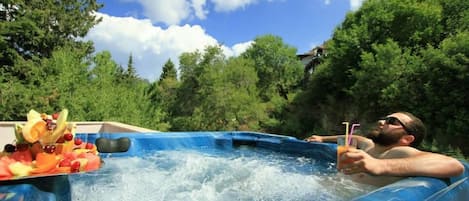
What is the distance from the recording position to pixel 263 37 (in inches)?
1154

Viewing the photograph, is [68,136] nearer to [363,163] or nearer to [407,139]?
[363,163]

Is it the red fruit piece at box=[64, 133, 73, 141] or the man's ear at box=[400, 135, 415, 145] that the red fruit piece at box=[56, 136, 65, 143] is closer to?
the red fruit piece at box=[64, 133, 73, 141]

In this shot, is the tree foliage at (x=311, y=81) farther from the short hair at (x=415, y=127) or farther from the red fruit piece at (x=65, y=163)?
the red fruit piece at (x=65, y=163)

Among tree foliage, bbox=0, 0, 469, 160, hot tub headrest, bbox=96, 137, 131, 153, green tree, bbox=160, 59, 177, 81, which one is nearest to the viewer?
hot tub headrest, bbox=96, 137, 131, 153

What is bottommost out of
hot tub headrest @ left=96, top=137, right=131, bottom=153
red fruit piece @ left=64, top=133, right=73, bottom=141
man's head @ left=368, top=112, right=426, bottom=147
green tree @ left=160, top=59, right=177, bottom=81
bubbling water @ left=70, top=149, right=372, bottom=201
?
bubbling water @ left=70, top=149, right=372, bottom=201

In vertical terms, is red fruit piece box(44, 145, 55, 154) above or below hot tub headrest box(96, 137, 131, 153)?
above

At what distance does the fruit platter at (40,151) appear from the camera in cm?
191

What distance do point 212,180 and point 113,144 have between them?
163cm

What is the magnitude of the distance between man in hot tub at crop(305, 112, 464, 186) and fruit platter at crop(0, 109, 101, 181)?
1688mm

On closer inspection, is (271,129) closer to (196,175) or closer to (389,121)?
(196,175)

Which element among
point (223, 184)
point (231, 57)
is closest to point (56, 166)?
point (223, 184)

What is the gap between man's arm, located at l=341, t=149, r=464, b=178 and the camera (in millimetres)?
1679

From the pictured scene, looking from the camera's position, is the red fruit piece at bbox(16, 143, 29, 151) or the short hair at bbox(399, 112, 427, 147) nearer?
the red fruit piece at bbox(16, 143, 29, 151)

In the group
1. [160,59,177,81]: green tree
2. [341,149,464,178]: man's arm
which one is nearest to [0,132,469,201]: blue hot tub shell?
[341,149,464,178]: man's arm
